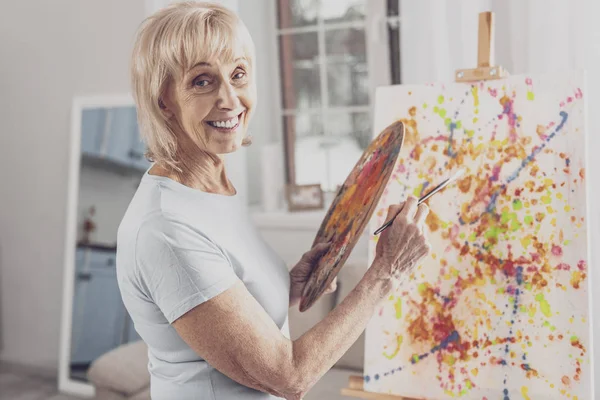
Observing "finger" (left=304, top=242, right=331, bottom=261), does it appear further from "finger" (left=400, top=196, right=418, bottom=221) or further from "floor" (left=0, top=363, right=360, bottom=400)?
"floor" (left=0, top=363, right=360, bottom=400)

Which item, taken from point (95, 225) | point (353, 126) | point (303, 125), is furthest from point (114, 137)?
point (353, 126)

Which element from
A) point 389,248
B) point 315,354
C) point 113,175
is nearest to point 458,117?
point 389,248

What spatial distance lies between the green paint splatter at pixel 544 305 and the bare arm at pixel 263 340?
1.59 ft

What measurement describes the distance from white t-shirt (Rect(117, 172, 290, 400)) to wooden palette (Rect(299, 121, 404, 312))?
0.11 m

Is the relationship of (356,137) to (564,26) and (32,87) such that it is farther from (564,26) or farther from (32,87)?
(32,87)

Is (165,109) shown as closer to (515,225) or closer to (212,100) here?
(212,100)

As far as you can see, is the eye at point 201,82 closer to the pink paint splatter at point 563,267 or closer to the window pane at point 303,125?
the pink paint splatter at point 563,267

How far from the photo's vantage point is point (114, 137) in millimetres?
3318

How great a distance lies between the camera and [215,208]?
3.92 ft

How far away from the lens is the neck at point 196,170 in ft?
3.89

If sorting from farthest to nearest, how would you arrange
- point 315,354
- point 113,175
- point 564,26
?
point 113,175, point 564,26, point 315,354

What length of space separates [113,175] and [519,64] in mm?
2037

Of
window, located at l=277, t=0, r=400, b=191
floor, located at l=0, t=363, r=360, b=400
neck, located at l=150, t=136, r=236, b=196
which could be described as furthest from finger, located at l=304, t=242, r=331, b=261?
floor, located at l=0, t=363, r=360, b=400

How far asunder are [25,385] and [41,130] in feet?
4.63
